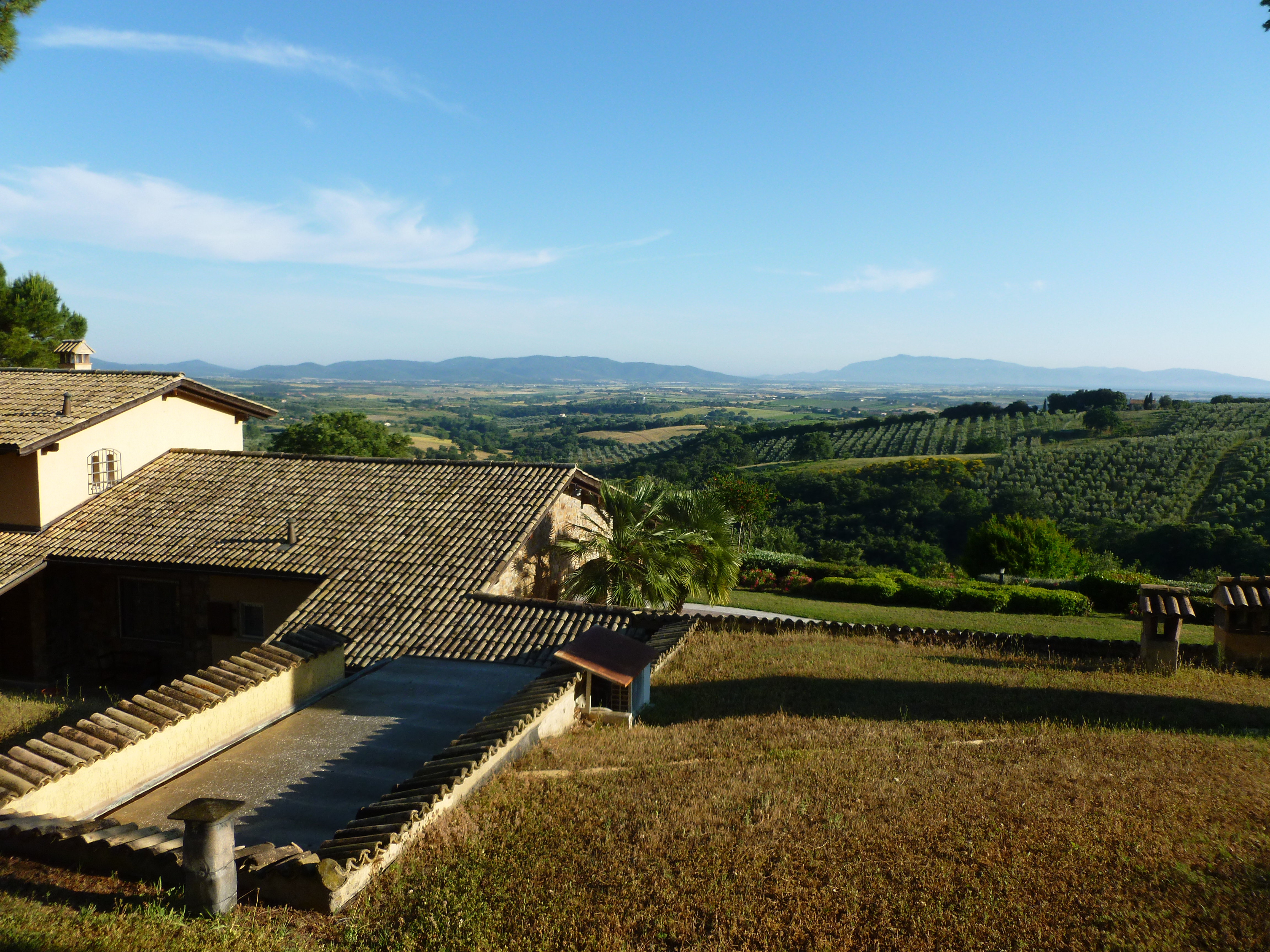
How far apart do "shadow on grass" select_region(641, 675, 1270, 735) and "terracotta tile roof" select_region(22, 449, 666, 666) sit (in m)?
2.14

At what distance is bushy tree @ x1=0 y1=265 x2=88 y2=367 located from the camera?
30.7 m

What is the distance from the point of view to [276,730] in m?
10.7

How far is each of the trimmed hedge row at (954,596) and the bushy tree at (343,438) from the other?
26.9 meters

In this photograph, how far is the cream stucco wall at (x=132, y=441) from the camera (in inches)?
688

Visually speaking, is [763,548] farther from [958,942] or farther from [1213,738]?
[958,942]

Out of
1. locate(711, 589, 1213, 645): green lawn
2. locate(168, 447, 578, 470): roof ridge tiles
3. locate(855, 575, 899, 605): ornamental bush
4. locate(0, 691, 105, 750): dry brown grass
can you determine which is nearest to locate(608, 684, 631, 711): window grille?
locate(0, 691, 105, 750): dry brown grass

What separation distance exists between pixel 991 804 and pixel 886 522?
49197 mm

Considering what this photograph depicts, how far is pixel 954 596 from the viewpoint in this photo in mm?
27359

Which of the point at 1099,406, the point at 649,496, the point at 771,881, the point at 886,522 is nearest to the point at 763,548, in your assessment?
the point at 886,522

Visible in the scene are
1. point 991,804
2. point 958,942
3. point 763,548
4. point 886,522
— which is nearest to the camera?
point 958,942

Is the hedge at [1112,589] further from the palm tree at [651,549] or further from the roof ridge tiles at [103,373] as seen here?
the roof ridge tiles at [103,373]

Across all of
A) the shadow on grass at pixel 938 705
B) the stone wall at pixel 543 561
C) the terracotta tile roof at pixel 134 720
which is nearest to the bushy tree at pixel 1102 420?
the stone wall at pixel 543 561

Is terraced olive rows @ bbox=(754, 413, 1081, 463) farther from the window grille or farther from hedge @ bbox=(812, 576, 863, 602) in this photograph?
the window grille

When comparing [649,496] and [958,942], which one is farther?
[649,496]
